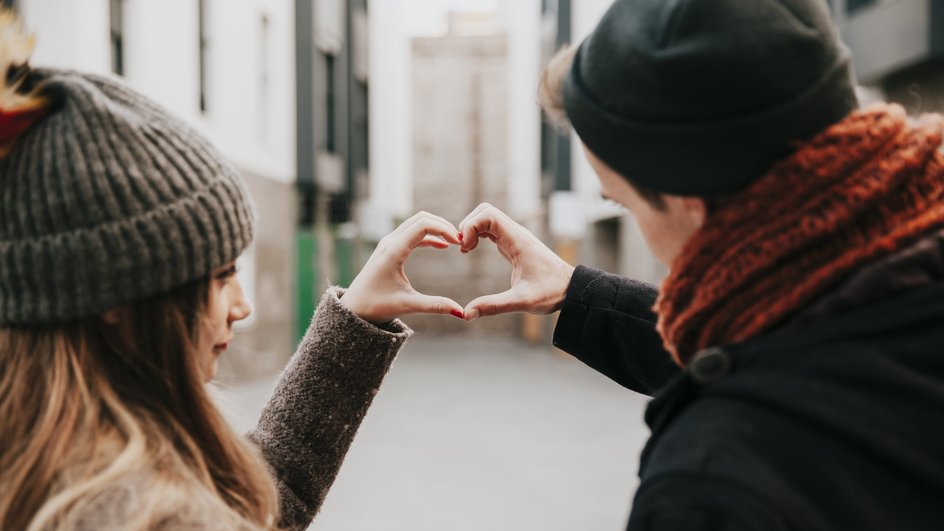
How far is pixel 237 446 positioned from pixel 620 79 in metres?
0.82

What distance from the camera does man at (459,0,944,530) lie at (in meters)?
1.01

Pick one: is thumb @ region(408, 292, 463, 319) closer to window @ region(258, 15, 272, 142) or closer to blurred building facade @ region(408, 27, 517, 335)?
window @ region(258, 15, 272, 142)

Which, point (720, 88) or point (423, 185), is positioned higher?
point (720, 88)

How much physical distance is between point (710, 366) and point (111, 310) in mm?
873

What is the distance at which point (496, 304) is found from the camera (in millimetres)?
1947

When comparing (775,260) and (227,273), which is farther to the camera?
(227,273)

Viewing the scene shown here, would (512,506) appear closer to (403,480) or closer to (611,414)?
(403,480)

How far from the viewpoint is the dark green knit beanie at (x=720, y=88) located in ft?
3.78

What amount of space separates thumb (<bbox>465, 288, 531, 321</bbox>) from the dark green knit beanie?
75 centimetres

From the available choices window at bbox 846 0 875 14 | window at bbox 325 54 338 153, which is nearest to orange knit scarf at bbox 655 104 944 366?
window at bbox 846 0 875 14

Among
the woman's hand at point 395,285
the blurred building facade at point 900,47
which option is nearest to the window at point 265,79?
the blurred building facade at point 900,47

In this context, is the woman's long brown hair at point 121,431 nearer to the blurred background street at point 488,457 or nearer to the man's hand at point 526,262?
the blurred background street at point 488,457

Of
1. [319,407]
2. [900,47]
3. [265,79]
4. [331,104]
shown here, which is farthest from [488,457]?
[331,104]

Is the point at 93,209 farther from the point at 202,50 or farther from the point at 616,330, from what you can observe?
the point at 202,50
